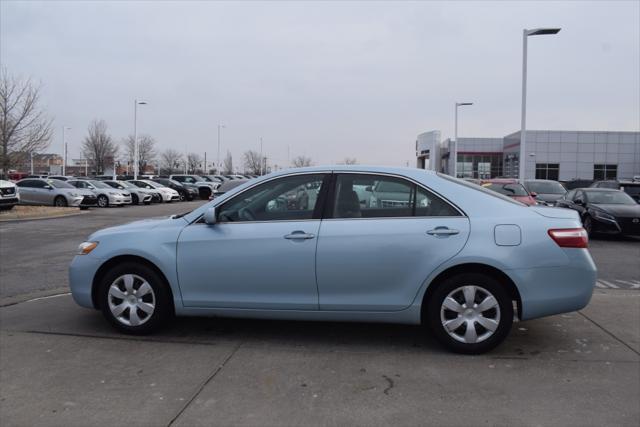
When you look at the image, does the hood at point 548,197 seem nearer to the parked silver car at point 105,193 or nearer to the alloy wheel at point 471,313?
the alloy wheel at point 471,313

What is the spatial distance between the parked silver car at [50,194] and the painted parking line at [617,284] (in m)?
22.3

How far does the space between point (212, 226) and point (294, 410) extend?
1.92m

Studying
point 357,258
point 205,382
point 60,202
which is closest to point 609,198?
point 357,258

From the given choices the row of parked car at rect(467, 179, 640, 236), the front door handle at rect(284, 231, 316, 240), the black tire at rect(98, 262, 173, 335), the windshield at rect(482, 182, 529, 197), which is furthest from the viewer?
the windshield at rect(482, 182, 529, 197)

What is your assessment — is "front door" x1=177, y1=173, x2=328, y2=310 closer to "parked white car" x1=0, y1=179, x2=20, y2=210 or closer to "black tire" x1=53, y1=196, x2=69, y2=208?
"parked white car" x1=0, y1=179, x2=20, y2=210

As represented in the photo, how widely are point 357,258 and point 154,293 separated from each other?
1.88 m

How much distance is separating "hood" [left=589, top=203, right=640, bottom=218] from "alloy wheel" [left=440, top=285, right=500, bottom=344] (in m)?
10.3

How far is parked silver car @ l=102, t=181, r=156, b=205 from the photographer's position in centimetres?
2980

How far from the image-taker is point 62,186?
82.9 ft

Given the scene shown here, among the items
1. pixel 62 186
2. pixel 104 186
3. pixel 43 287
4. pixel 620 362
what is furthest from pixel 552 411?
pixel 104 186

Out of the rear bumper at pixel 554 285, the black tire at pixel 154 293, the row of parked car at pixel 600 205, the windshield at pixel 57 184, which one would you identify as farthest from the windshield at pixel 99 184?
the rear bumper at pixel 554 285

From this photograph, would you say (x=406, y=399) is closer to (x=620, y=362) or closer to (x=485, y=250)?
(x=485, y=250)

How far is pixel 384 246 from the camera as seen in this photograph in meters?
4.41

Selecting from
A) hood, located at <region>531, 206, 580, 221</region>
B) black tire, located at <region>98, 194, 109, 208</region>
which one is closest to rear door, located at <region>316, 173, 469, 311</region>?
hood, located at <region>531, 206, 580, 221</region>
